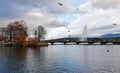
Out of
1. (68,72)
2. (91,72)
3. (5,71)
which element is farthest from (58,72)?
(5,71)

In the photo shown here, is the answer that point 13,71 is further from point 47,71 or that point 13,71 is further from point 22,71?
point 47,71

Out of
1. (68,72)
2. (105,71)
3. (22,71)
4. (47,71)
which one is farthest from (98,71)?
(22,71)

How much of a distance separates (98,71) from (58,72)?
311 inches

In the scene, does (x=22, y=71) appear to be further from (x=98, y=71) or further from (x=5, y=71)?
(x=98, y=71)

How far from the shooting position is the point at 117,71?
55.6 metres

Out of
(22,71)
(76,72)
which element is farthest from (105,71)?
(22,71)

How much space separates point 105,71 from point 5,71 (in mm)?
19389

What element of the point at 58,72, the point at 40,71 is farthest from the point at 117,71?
the point at 40,71

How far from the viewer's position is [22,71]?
55.2 metres

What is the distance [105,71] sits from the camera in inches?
2185

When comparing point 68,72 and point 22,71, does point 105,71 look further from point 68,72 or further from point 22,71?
point 22,71

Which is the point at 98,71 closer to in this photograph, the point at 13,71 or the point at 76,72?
the point at 76,72

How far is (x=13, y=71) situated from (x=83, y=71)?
1359 cm

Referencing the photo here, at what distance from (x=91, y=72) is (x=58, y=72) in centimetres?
629
